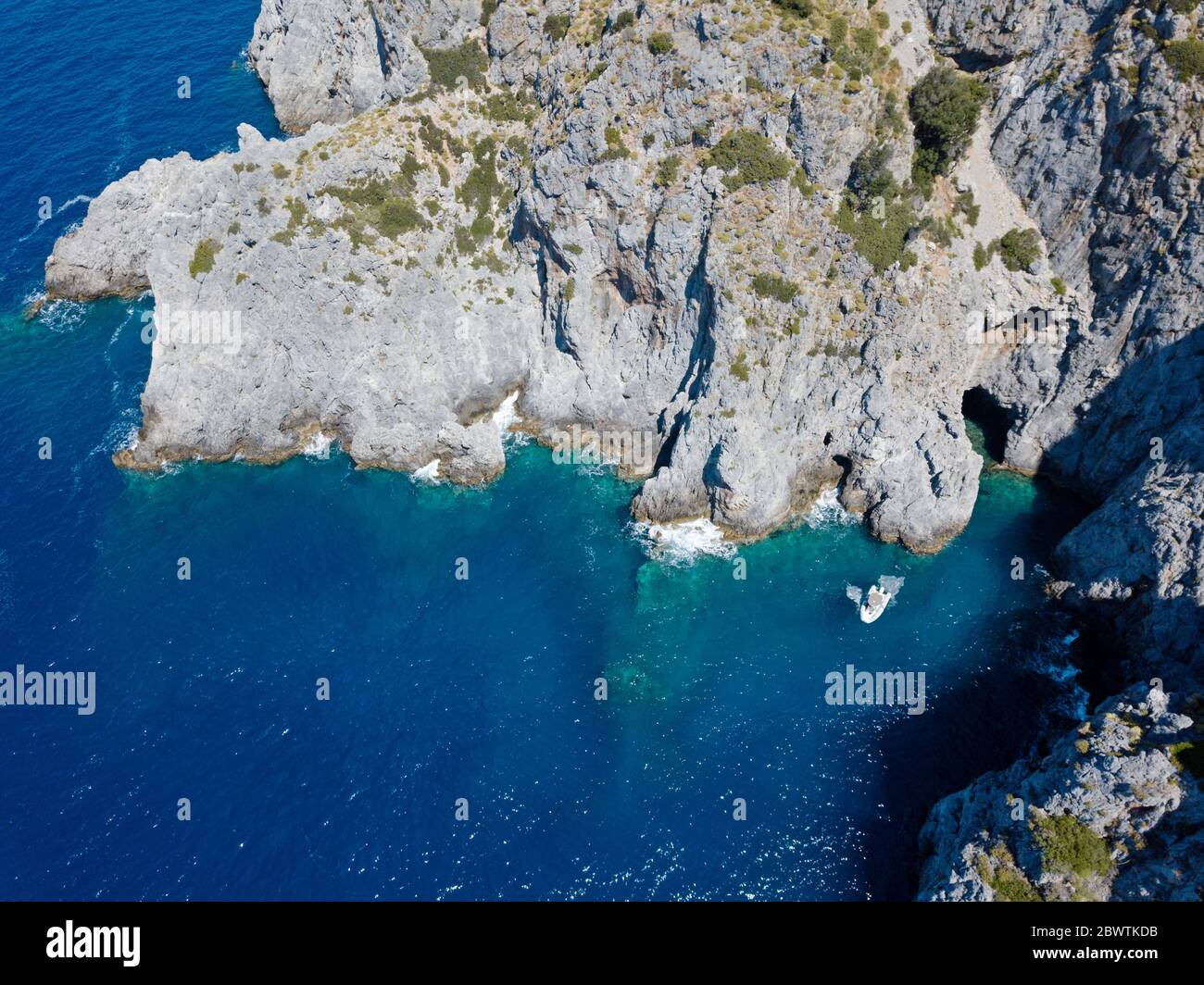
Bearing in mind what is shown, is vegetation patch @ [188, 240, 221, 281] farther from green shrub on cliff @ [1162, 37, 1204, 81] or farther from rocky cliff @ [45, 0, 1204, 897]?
green shrub on cliff @ [1162, 37, 1204, 81]

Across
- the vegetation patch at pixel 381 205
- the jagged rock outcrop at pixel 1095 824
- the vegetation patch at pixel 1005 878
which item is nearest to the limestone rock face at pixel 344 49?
the vegetation patch at pixel 381 205

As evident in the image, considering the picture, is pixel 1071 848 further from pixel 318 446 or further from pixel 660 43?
pixel 318 446

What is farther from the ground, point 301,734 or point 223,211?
point 223,211

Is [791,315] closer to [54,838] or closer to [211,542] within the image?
[211,542]

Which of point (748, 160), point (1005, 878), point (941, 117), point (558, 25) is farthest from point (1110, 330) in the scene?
point (558, 25)

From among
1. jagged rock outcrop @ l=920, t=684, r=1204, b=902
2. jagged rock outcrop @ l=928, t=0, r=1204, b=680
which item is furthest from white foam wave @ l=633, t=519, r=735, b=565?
jagged rock outcrop @ l=920, t=684, r=1204, b=902

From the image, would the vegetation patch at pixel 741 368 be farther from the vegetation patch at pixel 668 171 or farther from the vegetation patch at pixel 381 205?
the vegetation patch at pixel 381 205
